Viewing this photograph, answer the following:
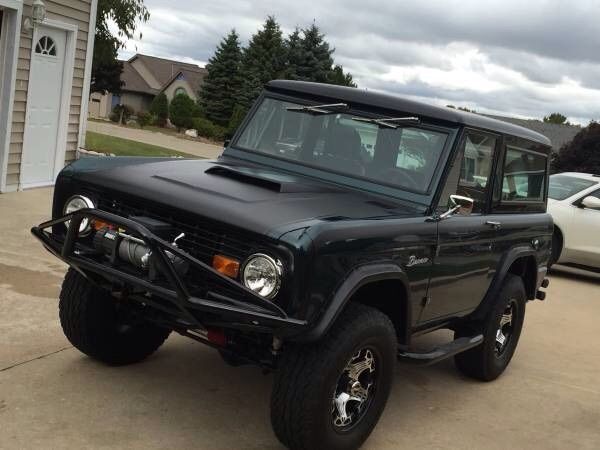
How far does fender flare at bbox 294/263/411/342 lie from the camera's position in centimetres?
329

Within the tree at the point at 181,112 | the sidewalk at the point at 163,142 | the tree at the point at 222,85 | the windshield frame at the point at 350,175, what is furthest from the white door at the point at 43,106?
the tree at the point at 222,85

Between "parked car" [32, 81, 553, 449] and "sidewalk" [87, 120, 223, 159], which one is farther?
"sidewalk" [87, 120, 223, 159]

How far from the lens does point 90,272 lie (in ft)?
12.7

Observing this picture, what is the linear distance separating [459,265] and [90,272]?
86.6 inches

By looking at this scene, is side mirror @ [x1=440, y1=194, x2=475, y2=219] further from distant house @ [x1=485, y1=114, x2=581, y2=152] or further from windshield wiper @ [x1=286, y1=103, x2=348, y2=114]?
distant house @ [x1=485, y1=114, x2=581, y2=152]

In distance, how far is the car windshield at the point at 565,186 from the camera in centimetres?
1088

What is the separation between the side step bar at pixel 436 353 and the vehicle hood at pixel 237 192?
2.61ft

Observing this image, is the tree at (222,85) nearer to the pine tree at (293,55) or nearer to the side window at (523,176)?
the pine tree at (293,55)

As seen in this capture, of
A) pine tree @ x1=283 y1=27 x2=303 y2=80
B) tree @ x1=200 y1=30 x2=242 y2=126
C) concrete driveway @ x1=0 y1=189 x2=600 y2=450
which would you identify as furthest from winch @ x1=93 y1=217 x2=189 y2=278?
tree @ x1=200 y1=30 x2=242 y2=126

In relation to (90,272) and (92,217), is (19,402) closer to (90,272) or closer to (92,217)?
(90,272)

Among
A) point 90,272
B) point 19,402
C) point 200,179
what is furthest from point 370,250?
point 19,402

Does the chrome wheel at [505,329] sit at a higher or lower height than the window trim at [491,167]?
lower

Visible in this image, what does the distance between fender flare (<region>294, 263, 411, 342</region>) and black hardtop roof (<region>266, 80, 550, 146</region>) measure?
48.6 inches

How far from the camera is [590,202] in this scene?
34.1ft
